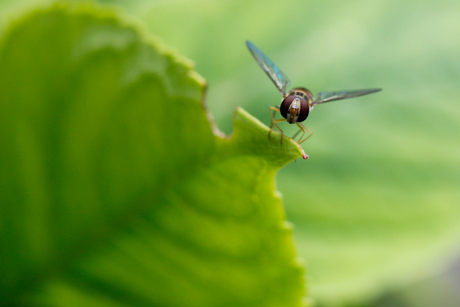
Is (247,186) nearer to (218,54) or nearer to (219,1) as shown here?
(218,54)

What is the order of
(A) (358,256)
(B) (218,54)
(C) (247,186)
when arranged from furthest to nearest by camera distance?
(B) (218,54) → (A) (358,256) → (C) (247,186)

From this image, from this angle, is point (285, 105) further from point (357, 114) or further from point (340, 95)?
point (357, 114)

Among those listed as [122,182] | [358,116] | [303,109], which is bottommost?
A: [122,182]

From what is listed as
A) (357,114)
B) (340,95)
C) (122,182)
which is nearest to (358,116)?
(357,114)

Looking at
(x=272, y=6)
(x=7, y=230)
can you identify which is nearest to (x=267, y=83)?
(x=272, y=6)

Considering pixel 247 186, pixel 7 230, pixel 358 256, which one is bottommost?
pixel 7 230

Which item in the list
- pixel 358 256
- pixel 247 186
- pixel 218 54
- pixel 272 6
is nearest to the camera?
pixel 247 186

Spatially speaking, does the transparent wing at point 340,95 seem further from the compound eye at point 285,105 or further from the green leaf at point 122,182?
the green leaf at point 122,182

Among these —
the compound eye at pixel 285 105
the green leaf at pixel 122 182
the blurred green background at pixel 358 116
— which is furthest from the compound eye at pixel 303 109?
the green leaf at pixel 122 182
